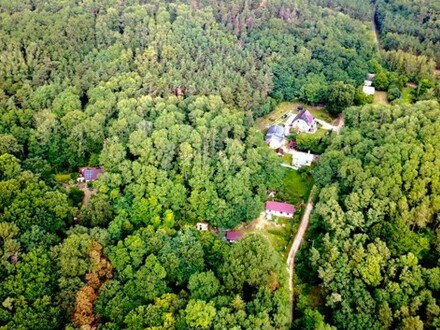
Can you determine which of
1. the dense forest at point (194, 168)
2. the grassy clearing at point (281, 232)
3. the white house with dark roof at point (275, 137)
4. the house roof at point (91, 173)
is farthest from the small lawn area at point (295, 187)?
the house roof at point (91, 173)

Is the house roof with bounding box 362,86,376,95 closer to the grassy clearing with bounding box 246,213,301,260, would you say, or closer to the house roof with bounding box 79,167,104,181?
the grassy clearing with bounding box 246,213,301,260

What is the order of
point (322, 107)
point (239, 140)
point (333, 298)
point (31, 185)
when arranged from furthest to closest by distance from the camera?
1. point (322, 107)
2. point (239, 140)
3. point (31, 185)
4. point (333, 298)

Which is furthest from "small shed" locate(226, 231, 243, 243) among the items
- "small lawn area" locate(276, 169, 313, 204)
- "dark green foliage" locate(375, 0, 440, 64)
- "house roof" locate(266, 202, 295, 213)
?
"dark green foliage" locate(375, 0, 440, 64)

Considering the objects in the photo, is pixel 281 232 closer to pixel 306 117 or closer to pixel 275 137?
pixel 275 137

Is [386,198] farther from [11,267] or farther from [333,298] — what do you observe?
[11,267]

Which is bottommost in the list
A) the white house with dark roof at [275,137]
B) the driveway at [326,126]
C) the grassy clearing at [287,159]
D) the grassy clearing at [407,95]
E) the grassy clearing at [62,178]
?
the grassy clearing at [62,178]

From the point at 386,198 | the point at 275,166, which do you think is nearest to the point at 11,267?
the point at 275,166

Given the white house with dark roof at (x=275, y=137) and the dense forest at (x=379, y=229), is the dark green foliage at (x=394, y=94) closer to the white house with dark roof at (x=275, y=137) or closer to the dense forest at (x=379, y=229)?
the dense forest at (x=379, y=229)
